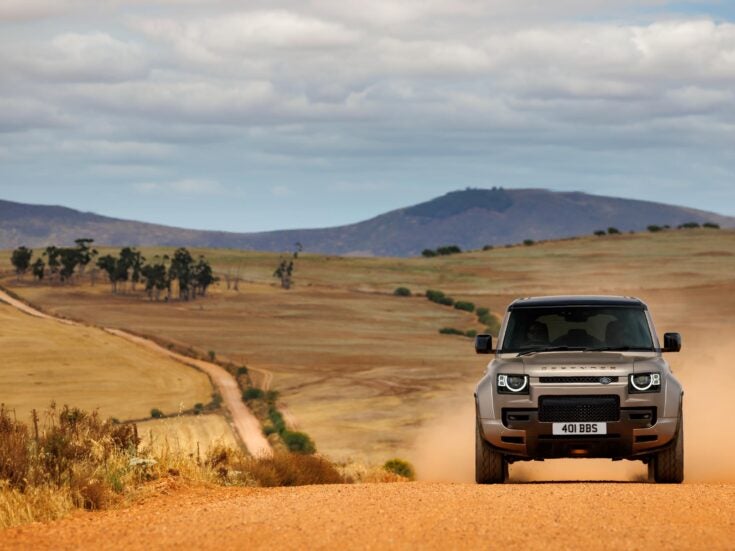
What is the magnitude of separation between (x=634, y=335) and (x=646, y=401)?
5.14 ft

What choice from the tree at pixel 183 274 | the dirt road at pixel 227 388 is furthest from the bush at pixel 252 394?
the tree at pixel 183 274

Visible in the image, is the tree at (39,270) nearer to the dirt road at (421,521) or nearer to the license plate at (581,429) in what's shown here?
the dirt road at (421,521)

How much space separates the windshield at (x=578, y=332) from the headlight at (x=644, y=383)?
92 centimetres

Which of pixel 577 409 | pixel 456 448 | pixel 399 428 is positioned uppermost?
pixel 577 409

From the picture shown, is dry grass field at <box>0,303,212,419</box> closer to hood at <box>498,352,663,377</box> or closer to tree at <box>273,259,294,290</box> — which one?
tree at <box>273,259,294,290</box>

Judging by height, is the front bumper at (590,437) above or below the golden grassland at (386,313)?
above

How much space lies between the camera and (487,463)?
49.9 feet

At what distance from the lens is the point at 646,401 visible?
48.1ft

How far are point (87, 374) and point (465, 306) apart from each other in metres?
52.5

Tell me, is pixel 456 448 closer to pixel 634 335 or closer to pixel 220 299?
pixel 634 335

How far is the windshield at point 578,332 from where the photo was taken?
15.9m

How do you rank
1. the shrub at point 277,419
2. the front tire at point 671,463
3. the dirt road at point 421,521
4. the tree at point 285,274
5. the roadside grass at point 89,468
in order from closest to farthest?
the dirt road at point 421,521
the roadside grass at point 89,468
the front tire at point 671,463
the shrub at point 277,419
the tree at point 285,274

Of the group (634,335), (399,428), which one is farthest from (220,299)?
(634,335)

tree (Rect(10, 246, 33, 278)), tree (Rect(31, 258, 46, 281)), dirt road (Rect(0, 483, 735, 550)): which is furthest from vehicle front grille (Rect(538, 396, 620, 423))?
tree (Rect(10, 246, 33, 278))
